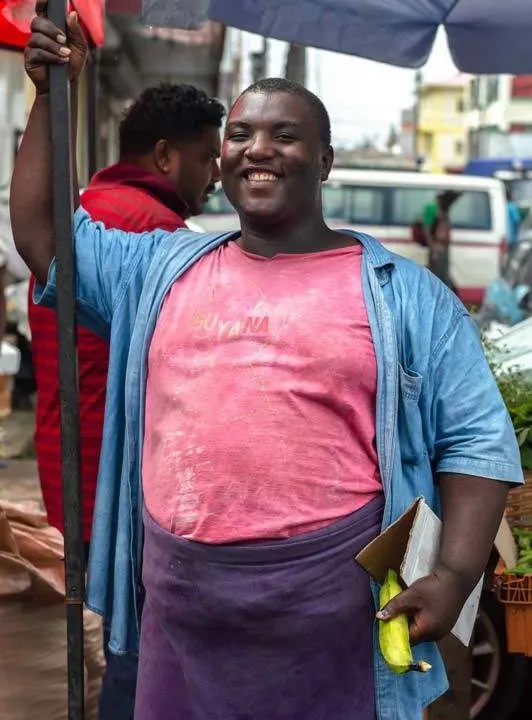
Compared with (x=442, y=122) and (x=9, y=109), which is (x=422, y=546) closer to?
(x=9, y=109)

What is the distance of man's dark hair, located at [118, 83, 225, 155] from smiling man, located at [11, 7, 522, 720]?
3.78 ft

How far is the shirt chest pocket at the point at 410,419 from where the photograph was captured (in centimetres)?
249

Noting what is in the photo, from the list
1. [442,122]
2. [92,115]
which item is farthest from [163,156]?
[442,122]

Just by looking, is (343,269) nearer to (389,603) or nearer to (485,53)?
(389,603)

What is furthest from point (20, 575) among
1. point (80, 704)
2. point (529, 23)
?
point (529, 23)

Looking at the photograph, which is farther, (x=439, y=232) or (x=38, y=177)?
(x=439, y=232)

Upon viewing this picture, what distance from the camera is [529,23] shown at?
450 centimetres

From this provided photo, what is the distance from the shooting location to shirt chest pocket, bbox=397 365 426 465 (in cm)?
249

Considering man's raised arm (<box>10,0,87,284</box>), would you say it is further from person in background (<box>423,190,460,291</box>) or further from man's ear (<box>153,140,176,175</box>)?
person in background (<box>423,190,460,291</box>)

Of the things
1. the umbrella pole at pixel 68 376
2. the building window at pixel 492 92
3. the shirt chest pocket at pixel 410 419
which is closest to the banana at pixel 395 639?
the shirt chest pocket at pixel 410 419

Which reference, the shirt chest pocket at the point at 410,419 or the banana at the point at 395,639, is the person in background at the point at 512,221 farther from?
the banana at the point at 395,639

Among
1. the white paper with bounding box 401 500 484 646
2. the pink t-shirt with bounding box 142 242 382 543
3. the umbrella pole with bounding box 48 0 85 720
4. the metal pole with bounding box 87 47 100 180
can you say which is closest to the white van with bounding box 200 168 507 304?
the metal pole with bounding box 87 47 100 180

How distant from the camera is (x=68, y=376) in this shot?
2709 mm

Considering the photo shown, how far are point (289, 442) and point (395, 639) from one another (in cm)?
44
